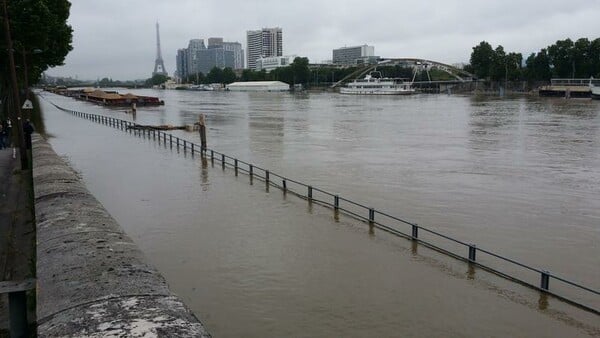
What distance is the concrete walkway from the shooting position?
10277 mm

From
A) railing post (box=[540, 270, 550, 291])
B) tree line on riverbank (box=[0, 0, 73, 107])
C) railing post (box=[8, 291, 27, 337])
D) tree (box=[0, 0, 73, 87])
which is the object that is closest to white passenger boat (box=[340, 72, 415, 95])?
tree line on riverbank (box=[0, 0, 73, 107])

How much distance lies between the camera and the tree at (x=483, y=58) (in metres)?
183

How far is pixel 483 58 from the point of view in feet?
600

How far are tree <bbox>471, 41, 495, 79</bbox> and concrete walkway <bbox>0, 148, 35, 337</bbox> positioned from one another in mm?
179495

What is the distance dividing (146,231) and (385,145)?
26.4 metres

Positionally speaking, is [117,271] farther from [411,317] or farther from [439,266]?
[439,266]

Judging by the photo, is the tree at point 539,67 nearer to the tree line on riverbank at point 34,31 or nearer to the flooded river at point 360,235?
the flooded river at point 360,235

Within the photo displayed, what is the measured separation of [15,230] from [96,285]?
27.2 feet

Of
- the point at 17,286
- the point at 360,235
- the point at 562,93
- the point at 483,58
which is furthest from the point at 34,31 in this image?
the point at 483,58

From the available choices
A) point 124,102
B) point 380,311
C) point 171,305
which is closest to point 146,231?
point 380,311

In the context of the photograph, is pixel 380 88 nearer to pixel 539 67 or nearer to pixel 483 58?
pixel 483 58

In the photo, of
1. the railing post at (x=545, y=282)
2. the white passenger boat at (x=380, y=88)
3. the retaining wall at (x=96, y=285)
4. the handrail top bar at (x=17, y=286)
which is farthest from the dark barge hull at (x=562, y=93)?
the handrail top bar at (x=17, y=286)

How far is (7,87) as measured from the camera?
50656 millimetres

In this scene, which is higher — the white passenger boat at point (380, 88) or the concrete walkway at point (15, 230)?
the white passenger boat at point (380, 88)
